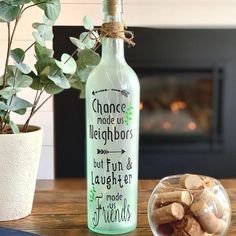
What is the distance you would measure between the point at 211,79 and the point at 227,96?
12 cm

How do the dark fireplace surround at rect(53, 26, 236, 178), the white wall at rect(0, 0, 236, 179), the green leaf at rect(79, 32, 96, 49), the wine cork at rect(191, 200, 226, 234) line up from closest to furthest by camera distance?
1. the wine cork at rect(191, 200, 226, 234)
2. the green leaf at rect(79, 32, 96, 49)
3. the white wall at rect(0, 0, 236, 179)
4. the dark fireplace surround at rect(53, 26, 236, 178)

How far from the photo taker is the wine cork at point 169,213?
67 centimetres

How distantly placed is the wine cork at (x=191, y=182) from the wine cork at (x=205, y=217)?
0.12 feet

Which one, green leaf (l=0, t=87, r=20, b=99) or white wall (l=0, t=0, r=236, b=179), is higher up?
white wall (l=0, t=0, r=236, b=179)

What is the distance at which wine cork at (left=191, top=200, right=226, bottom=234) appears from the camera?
0.67 meters

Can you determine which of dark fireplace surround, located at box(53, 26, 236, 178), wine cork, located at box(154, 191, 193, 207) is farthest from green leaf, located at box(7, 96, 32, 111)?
dark fireplace surround, located at box(53, 26, 236, 178)

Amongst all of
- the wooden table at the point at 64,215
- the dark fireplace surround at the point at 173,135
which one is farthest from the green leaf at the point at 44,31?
the dark fireplace surround at the point at 173,135

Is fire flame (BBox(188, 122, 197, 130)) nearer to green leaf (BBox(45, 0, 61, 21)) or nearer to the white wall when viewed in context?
the white wall

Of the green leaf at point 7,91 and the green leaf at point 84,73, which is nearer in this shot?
the green leaf at point 7,91

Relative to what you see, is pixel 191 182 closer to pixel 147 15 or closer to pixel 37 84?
pixel 37 84

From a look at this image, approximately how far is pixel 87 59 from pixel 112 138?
0.18 m

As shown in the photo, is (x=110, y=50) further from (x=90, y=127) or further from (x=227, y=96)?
(x=227, y=96)

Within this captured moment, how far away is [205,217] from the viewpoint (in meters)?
0.67

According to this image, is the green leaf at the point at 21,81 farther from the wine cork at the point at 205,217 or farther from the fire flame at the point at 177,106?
the fire flame at the point at 177,106
